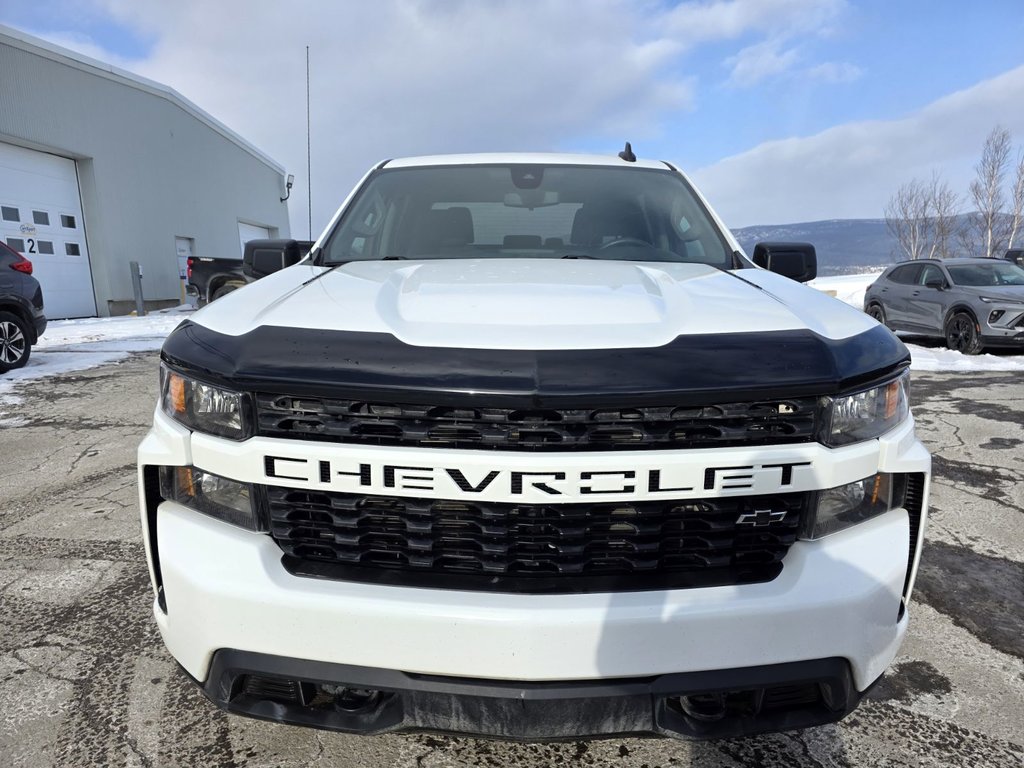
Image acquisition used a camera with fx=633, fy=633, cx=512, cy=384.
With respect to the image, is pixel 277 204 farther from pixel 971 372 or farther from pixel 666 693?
pixel 666 693

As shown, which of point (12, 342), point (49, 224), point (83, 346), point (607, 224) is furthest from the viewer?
point (49, 224)

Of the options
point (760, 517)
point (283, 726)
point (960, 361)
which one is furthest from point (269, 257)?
point (960, 361)

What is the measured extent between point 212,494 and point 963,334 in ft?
37.4

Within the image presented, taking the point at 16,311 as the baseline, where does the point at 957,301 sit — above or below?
below

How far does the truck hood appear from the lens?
4.56 ft

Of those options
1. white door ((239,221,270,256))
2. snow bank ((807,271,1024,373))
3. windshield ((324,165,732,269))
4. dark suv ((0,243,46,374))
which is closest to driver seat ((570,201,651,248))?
windshield ((324,165,732,269))

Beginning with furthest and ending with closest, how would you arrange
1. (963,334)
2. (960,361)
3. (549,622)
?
(963,334) < (960,361) < (549,622)

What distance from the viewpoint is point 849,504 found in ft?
4.69

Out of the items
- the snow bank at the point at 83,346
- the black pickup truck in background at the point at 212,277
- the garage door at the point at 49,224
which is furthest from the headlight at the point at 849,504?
the garage door at the point at 49,224

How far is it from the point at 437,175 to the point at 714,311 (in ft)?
5.84

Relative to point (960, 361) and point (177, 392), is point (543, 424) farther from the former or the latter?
point (960, 361)

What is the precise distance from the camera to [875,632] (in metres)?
1.38

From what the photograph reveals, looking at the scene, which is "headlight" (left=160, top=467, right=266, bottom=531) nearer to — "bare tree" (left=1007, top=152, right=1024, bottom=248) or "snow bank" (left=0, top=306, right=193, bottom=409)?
"snow bank" (left=0, top=306, right=193, bottom=409)

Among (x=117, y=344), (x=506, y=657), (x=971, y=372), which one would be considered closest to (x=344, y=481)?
(x=506, y=657)
